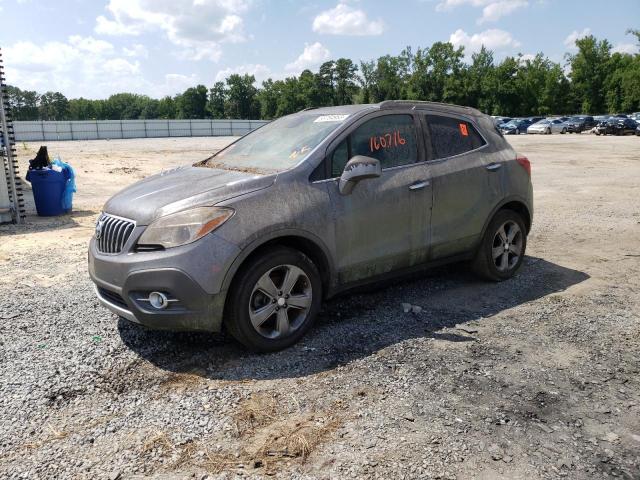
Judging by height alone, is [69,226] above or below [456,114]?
below

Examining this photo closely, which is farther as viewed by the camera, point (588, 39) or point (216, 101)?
point (216, 101)

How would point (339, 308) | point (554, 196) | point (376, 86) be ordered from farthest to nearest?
point (376, 86) < point (554, 196) < point (339, 308)

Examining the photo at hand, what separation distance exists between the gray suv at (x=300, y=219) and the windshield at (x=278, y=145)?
2 centimetres

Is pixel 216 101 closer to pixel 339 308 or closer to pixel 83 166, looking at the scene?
pixel 83 166

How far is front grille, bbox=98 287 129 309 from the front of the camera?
12.8ft

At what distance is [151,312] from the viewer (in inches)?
146

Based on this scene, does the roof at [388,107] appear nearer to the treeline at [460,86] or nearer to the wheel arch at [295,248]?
the wheel arch at [295,248]

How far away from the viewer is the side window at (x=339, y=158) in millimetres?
4355

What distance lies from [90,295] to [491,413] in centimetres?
391

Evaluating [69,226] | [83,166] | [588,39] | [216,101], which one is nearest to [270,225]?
[69,226]

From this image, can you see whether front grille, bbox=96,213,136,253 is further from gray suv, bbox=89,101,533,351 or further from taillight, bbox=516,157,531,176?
taillight, bbox=516,157,531,176

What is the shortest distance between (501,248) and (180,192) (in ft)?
11.0

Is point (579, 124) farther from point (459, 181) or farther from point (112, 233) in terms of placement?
point (112, 233)

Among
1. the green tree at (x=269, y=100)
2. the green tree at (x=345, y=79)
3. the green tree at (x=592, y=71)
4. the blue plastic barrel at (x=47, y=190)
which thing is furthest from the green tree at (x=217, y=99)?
the blue plastic barrel at (x=47, y=190)
